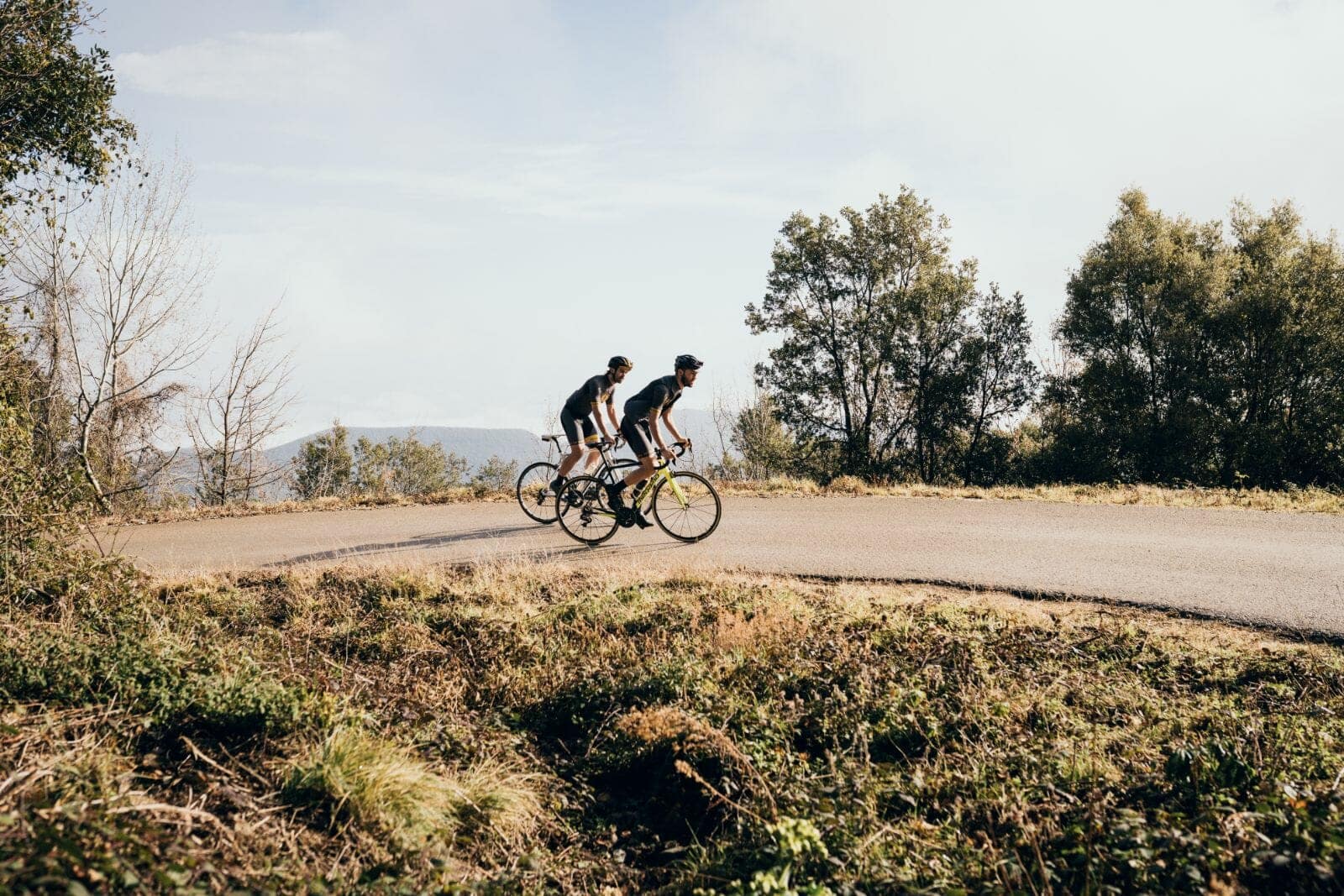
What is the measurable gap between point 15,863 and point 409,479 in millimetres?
71842

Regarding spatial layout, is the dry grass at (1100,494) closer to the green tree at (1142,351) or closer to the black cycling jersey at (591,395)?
the black cycling jersey at (591,395)

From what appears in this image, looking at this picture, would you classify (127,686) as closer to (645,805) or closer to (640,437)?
(645,805)

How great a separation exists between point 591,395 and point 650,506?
1.66 meters

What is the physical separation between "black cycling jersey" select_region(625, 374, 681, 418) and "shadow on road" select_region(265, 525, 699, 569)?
1721 mm

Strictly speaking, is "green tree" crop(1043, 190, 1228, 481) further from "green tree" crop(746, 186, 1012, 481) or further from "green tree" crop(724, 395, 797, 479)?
"green tree" crop(724, 395, 797, 479)

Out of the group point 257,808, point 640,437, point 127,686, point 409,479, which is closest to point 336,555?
point 640,437

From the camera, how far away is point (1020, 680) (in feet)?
17.6

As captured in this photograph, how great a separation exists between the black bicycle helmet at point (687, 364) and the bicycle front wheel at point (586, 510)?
1.89m

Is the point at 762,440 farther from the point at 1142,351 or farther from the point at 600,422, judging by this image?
the point at 600,422

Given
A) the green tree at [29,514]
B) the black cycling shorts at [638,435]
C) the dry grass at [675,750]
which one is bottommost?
the dry grass at [675,750]

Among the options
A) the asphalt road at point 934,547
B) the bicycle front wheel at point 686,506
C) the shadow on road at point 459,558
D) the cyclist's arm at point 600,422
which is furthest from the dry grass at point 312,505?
the bicycle front wheel at point 686,506

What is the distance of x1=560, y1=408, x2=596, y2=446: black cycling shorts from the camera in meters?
10.2

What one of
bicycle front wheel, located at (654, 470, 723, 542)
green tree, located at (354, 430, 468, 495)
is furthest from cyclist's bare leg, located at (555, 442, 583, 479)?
green tree, located at (354, 430, 468, 495)

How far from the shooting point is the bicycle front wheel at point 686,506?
10039mm
